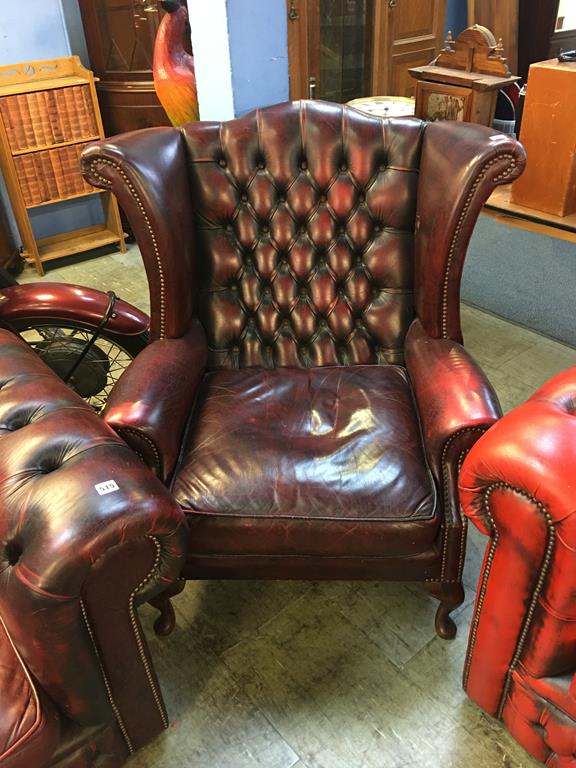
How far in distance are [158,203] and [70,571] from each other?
91 cm

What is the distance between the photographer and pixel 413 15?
147 inches

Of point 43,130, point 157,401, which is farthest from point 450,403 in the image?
point 43,130

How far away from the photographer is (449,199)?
1501 millimetres

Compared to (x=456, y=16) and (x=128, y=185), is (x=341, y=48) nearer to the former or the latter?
(x=456, y=16)

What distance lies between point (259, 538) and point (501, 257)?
184 centimetres

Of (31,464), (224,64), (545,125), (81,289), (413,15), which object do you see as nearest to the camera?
(31,464)

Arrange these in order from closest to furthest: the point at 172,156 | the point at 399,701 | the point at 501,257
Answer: the point at 399,701 → the point at 172,156 → the point at 501,257

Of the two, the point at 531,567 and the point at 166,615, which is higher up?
the point at 531,567

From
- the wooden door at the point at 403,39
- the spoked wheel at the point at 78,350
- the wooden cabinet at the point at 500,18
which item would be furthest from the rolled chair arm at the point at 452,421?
the wooden cabinet at the point at 500,18

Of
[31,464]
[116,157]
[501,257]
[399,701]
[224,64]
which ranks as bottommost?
[399,701]

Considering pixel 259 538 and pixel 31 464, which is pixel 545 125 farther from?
pixel 31 464

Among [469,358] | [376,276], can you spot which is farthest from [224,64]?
[469,358]

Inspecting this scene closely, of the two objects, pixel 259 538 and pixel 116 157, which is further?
pixel 116 157

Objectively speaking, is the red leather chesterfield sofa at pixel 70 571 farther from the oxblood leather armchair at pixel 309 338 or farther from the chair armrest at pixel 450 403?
the chair armrest at pixel 450 403
